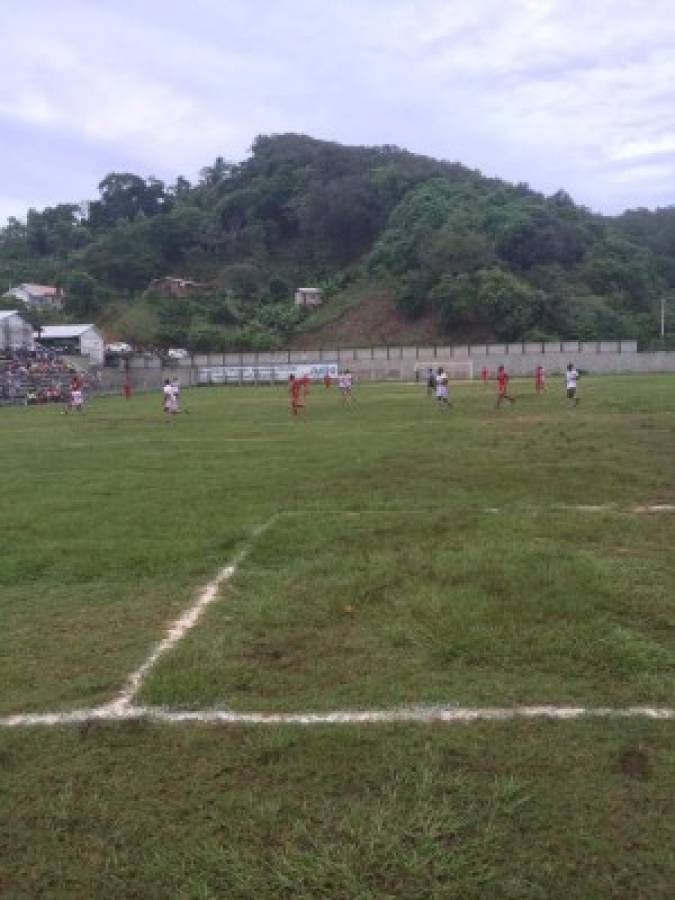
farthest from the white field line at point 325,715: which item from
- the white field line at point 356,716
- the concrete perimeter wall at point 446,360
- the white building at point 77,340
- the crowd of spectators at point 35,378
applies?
the white building at point 77,340

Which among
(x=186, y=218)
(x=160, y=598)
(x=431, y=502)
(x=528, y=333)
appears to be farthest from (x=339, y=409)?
(x=186, y=218)

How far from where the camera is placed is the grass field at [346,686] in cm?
362

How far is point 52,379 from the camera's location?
2104 inches

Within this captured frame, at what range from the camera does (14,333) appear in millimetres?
65500

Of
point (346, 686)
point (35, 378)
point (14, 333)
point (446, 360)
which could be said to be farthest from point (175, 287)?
point (346, 686)

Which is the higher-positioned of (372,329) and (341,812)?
(372,329)

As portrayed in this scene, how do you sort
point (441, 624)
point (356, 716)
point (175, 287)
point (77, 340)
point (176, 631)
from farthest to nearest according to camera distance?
1. point (175, 287)
2. point (77, 340)
3. point (176, 631)
4. point (441, 624)
5. point (356, 716)

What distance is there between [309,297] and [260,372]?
30174mm

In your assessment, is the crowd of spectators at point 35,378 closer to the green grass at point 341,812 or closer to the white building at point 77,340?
the white building at point 77,340

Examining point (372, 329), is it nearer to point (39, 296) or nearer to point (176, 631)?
point (39, 296)

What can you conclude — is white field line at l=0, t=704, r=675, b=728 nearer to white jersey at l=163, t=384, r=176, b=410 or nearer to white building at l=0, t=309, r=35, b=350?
white jersey at l=163, t=384, r=176, b=410

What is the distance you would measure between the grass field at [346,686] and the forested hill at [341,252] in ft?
235

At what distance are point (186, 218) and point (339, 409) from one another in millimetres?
87176

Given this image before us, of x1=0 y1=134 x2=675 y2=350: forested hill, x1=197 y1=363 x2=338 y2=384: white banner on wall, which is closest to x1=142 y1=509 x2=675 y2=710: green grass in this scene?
x1=197 y1=363 x2=338 y2=384: white banner on wall
